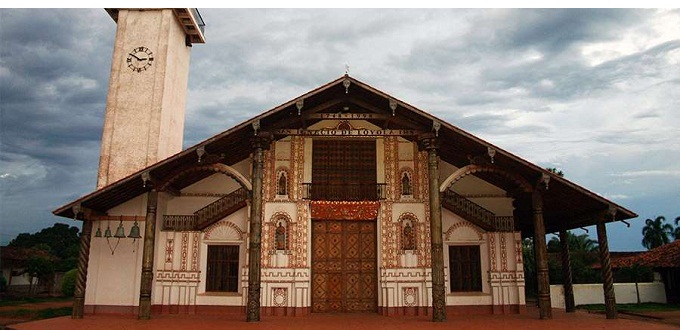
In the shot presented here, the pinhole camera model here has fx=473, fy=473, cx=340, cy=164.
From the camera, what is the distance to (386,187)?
16.0 metres

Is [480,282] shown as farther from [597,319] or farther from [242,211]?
[242,211]

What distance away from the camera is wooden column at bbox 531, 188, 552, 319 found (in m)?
13.6

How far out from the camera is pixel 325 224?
16.1m

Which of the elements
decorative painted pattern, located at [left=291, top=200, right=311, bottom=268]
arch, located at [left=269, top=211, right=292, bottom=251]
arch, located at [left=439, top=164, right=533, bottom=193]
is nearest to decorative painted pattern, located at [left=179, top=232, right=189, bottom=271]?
arch, located at [left=269, top=211, right=292, bottom=251]

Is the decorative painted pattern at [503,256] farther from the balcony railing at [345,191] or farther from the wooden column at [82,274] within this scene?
the wooden column at [82,274]

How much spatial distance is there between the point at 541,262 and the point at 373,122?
6.80m

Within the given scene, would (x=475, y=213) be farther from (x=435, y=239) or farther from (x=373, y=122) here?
(x=373, y=122)

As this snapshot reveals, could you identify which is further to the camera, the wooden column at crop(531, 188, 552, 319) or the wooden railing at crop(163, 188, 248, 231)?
the wooden railing at crop(163, 188, 248, 231)

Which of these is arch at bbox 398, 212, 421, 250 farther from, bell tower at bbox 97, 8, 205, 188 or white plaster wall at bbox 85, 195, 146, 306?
bell tower at bbox 97, 8, 205, 188

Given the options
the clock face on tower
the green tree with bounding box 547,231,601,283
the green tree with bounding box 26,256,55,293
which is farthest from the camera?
the green tree with bounding box 26,256,55,293

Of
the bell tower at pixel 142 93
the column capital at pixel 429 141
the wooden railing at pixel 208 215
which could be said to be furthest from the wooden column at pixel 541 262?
the bell tower at pixel 142 93

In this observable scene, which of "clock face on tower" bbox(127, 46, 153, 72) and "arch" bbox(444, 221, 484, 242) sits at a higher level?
"clock face on tower" bbox(127, 46, 153, 72)

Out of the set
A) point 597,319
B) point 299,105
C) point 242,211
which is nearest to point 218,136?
point 299,105

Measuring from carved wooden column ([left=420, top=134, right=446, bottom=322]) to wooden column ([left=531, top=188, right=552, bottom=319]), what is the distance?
2.97 m
